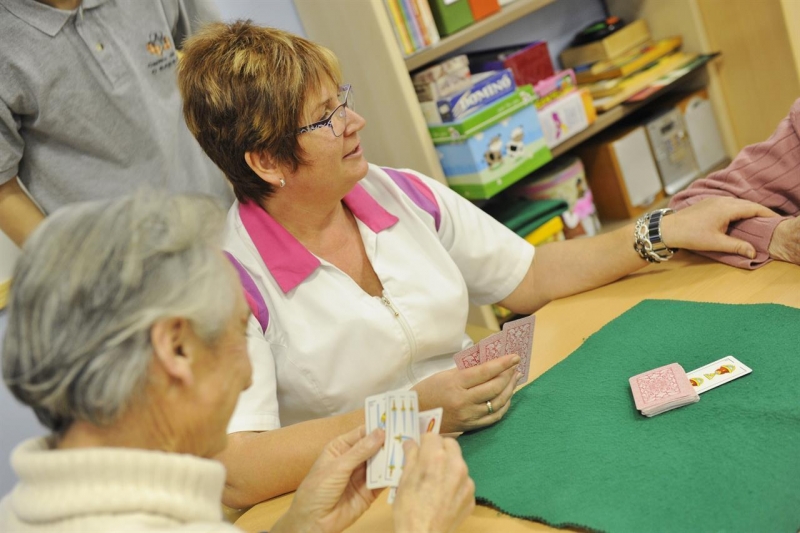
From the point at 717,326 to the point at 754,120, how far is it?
7.01 feet

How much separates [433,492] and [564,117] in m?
2.06

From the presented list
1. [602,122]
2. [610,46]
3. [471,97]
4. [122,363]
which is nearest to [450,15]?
[471,97]

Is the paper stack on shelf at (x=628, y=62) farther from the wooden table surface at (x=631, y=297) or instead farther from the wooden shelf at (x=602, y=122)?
the wooden table surface at (x=631, y=297)

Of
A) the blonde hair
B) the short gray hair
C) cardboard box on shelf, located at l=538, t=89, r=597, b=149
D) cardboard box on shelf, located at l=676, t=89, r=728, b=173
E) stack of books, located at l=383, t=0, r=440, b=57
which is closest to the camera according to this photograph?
the short gray hair

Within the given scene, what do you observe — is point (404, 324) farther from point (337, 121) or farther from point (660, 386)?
point (660, 386)

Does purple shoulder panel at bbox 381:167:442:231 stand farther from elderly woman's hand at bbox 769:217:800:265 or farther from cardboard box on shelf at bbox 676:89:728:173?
cardboard box on shelf at bbox 676:89:728:173

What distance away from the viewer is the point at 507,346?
1433 mm

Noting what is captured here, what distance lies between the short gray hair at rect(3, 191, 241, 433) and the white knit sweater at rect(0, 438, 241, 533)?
0.05 m

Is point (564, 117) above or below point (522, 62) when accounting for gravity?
below

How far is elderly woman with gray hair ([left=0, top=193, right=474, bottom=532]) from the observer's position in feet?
2.83

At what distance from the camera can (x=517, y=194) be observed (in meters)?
3.04

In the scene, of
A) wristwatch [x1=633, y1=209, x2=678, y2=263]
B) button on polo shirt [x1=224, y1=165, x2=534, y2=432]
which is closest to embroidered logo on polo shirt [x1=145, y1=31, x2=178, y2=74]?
button on polo shirt [x1=224, y1=165, x2=534, y2=432]

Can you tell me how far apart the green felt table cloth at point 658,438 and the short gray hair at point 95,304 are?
603 millimetres

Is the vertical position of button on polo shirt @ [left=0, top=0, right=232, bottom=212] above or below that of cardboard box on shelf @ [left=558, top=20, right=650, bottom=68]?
above
